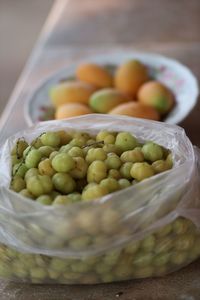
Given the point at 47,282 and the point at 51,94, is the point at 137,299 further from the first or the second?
the point at 51,94

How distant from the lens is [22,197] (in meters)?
0.65

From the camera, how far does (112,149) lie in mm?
722

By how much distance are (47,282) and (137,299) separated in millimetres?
119

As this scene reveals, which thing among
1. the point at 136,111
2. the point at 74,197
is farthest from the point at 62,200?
the point at 136,111

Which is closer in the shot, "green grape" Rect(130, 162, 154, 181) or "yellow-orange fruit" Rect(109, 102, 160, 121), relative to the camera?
"green grape" Rect(130, 162, 154, 181)

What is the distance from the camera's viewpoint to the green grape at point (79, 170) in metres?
0.68

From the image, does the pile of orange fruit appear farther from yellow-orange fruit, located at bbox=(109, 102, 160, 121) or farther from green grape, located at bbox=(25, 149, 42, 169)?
green grape, located at bbox=(25, 149, 42, 169)

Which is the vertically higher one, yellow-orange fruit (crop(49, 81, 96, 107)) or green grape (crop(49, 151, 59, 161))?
green grape (crop(49, 151, 59, 161))

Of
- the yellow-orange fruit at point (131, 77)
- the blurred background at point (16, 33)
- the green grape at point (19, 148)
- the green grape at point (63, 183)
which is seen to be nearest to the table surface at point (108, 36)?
the yellow-orange fruit at point (131, 77)

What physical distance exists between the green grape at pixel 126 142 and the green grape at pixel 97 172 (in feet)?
0.22

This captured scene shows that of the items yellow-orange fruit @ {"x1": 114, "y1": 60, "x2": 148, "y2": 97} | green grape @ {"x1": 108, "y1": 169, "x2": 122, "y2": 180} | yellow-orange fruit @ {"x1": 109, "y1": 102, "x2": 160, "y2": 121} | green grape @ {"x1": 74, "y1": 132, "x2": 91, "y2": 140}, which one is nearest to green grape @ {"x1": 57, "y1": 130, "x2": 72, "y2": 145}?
green grape @ {"x1": 74, "y1": 132, "x2": 91, "y2": 140}

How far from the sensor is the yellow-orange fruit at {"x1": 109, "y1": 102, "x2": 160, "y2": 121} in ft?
3.34

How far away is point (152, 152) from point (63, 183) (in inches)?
4.9

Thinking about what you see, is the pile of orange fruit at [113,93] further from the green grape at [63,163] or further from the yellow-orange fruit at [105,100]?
the green grape at [63,163]
